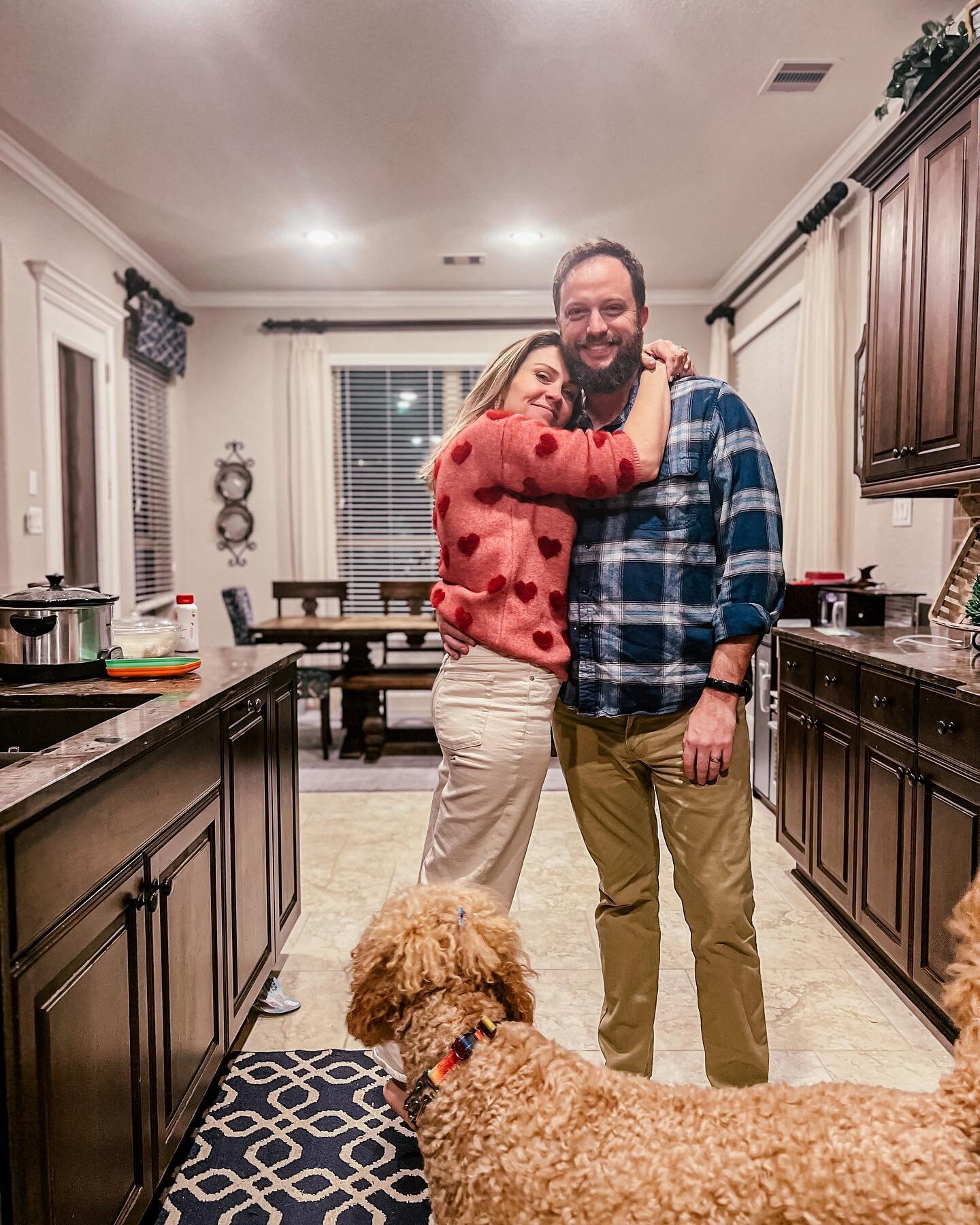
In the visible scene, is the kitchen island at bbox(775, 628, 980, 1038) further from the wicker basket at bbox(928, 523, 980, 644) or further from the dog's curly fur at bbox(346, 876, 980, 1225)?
the dog's curly fur at bbox(346, 876, 980, 1225)

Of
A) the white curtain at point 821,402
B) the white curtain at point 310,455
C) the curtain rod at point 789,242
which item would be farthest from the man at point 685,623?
the white curtain at point 310,455

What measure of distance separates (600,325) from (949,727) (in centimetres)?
127

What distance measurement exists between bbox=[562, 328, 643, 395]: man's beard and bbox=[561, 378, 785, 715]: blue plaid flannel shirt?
0.20ft

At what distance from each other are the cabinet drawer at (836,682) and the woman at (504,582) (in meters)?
1.39

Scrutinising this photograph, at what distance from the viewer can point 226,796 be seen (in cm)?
188

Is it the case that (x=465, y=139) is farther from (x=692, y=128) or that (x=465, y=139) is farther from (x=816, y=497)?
(x=816, y=497)

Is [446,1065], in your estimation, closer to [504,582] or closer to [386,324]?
[504,582]

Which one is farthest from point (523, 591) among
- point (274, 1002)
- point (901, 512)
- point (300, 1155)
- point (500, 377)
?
point (901, 512)

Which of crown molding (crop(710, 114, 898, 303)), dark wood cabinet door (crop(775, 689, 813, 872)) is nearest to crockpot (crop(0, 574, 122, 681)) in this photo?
dark wood cabinet door (crop(775, 689, 813, 872))

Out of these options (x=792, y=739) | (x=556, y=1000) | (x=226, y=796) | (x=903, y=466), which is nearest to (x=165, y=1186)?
(x=226, y=796)

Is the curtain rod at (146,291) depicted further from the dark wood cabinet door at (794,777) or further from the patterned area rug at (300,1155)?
the patterned area rug at (300,1155)

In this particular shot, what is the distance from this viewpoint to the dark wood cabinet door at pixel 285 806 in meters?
2.32

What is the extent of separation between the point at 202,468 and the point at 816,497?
4478mm

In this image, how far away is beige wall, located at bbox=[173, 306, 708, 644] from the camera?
260 inches
